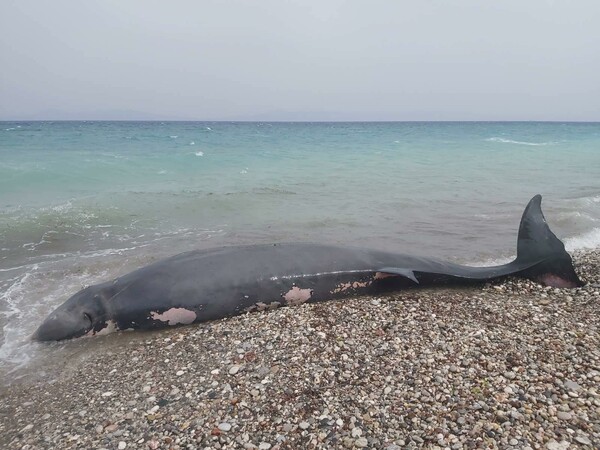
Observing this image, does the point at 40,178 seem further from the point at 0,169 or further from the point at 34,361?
the point at 34,361

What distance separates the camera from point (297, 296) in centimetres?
715

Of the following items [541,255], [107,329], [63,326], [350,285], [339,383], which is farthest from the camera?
[541,255]

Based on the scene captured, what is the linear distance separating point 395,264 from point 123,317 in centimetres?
439

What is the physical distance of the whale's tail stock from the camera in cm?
759

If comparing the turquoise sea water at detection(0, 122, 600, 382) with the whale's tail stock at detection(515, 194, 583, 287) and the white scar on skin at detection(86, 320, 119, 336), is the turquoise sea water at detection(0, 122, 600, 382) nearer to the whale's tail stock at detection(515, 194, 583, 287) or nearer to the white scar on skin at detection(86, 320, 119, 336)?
the white scar on skin at detection(86, 320, 119, 336)

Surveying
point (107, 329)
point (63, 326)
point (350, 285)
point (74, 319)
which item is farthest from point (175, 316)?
point (350, 285)

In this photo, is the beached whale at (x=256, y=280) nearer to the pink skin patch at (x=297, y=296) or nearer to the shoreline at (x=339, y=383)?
the pink skin patch at (x=297, y=296)

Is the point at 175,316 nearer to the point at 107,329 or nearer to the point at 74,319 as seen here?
the point at 107,329

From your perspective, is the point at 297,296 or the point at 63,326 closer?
the point at 63,326

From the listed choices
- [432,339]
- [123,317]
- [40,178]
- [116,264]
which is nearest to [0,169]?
[40,178]

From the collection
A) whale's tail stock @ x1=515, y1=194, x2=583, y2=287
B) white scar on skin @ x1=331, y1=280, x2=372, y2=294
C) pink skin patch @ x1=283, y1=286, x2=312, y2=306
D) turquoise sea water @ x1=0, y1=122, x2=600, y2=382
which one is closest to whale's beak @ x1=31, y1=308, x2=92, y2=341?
turquoise sea water @ x1=0, y1=122, x2=600, y2=382

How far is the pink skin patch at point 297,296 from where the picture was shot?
7.11 meters

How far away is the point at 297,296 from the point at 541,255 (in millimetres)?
4287

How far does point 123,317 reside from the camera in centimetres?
674
